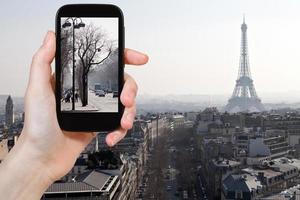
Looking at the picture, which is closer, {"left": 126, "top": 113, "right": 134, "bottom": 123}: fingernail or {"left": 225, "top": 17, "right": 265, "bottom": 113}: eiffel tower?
{"left": 126, "top": 113, "right": 134, "bottom": 123}: fingernail

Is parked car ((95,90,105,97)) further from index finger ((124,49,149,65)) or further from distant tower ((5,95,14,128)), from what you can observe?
distant tower ((5,95,14,128))

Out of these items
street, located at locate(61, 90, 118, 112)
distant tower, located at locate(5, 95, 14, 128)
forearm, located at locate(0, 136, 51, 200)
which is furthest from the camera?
distant tower, located at locate(5, 95, 14, 128)

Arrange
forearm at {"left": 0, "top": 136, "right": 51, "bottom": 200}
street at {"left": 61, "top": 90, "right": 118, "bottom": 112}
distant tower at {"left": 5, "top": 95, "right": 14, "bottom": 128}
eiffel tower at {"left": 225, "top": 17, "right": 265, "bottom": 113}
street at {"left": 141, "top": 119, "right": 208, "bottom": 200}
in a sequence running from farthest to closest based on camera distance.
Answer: eiffel tower at {"left": 225, "top": 17, "right": 265, "bottom": 113} → distant tower at {"left": 5, "top": 95, "right": 14, "bottom": 128} → street at {"left": 141, "top": 119, "right": 208, "bottom": 200} → street at {"left": 61, "top": 90, "right": 118, "bottom": 112} → forearm at {"left": 0, "top": 136, "right": 51, "bottom": 200}

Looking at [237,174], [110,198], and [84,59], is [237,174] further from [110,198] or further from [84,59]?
[84,59]

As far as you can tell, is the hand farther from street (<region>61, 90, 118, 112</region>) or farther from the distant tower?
the distant tower

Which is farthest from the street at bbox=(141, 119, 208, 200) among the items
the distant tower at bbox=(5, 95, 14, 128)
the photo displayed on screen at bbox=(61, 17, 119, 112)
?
the photo displayed on screen at bbox=(61, 17, 119, 112)

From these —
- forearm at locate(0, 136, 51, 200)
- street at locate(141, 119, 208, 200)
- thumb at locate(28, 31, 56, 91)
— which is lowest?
street at locate(141, 119, 208, 200)

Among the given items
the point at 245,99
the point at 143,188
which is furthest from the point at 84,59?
the point at 245,99

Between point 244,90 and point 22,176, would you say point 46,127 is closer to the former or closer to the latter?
point 22,176

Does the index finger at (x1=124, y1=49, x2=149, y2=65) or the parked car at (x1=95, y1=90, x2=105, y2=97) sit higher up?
the index finger at (x1=124, y1=49, x2=149, y2=65)
